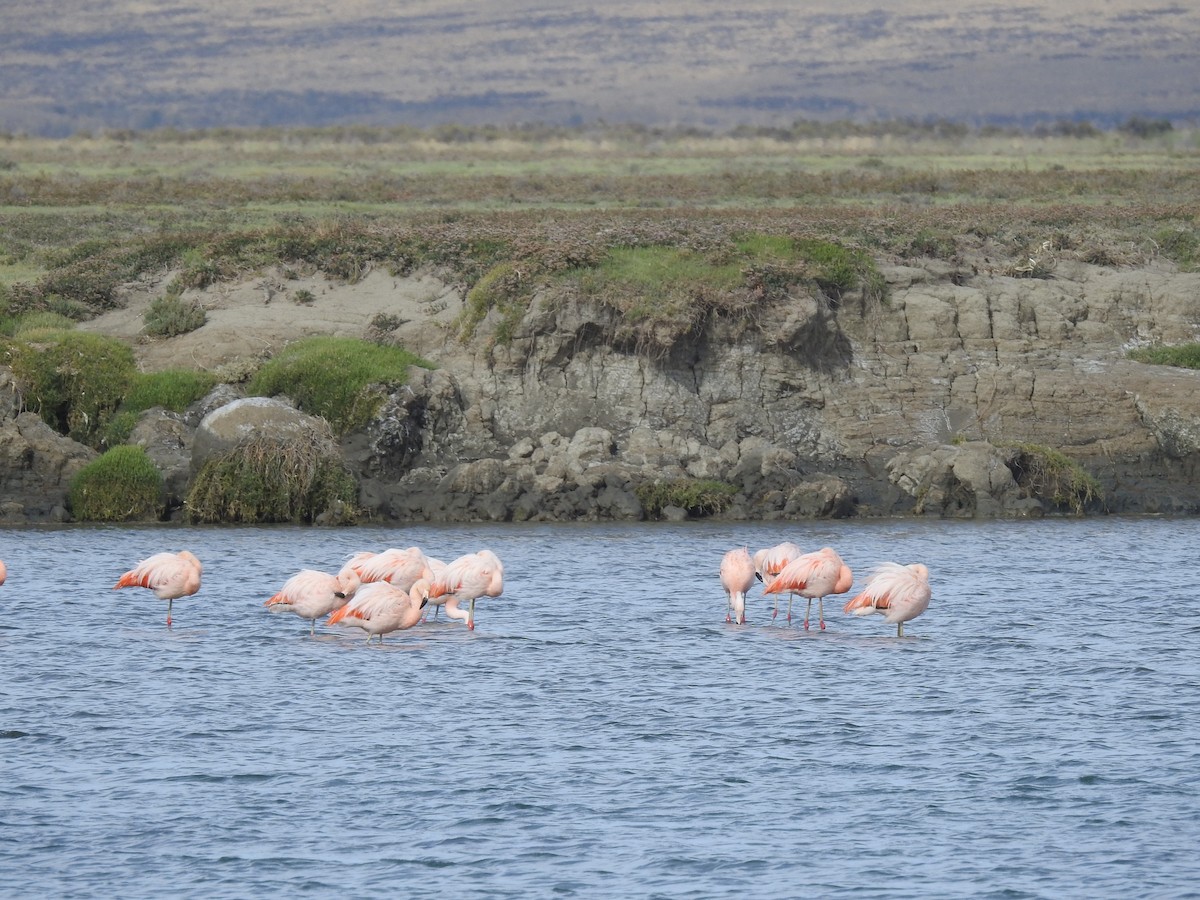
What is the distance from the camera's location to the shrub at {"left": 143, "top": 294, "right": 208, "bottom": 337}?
39.2m

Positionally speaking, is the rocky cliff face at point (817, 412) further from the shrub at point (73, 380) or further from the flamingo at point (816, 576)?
the flamingo at point (816, 576)

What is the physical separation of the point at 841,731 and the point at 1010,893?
4393 mm

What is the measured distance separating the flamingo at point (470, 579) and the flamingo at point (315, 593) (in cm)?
110

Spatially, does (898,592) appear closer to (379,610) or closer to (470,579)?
(470,579)

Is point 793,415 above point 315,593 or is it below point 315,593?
below

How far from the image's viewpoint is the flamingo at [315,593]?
68.8 ft

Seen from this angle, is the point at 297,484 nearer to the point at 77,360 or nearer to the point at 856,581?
the point at 77,360

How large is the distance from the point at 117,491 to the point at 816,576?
597 inches

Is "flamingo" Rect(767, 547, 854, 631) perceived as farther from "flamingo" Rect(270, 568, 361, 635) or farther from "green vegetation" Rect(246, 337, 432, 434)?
"green vegetation" Rect(246, 337, 432, 434)

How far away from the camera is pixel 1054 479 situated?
3378cm

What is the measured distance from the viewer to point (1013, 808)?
1488cm

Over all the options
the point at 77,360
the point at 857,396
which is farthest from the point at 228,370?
the point at 857,396

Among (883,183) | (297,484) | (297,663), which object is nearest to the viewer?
(297,663)

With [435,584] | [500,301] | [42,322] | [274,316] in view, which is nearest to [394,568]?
[435,584]
